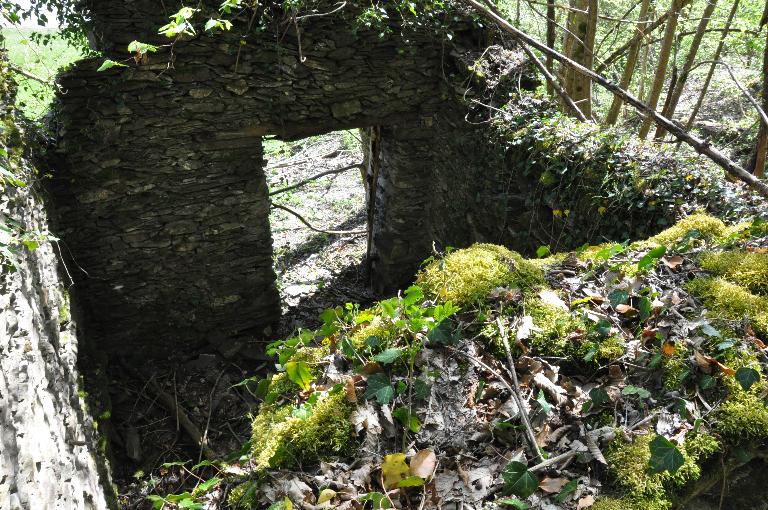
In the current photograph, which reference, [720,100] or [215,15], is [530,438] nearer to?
[215,15]

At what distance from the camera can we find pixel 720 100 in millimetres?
11828

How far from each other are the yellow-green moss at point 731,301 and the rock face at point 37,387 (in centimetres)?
253

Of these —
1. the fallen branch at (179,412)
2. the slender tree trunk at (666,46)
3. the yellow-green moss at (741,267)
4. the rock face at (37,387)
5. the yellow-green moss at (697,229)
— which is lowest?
the fallen branch at (179,412)

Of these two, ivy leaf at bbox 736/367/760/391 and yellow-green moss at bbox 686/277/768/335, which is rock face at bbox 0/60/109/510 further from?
yellow-green moss at bbox 686/277/768/335

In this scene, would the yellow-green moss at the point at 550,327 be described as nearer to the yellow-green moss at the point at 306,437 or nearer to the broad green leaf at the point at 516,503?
the broad green leaf at the point at 516,503

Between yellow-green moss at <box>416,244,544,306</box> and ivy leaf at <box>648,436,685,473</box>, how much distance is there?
75 centimetres

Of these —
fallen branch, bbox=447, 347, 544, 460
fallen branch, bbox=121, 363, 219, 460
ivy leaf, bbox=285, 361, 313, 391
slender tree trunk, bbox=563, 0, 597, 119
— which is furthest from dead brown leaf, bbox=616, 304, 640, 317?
slender tree trunk, bbox=563, 0, 597, 119

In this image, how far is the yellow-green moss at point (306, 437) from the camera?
5.05ft

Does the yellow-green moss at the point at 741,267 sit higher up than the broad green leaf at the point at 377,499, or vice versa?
the yellow-green moss at the point at 741,267

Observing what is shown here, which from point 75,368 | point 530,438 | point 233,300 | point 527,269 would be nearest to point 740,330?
point 527,269

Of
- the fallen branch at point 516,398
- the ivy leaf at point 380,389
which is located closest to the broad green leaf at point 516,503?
the fallen branch at point 516,398

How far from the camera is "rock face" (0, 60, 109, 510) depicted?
1920 millimetres

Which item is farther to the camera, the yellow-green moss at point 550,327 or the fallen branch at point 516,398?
the yellow-green moss at point 550,327

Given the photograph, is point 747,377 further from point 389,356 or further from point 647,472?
point 389,356
